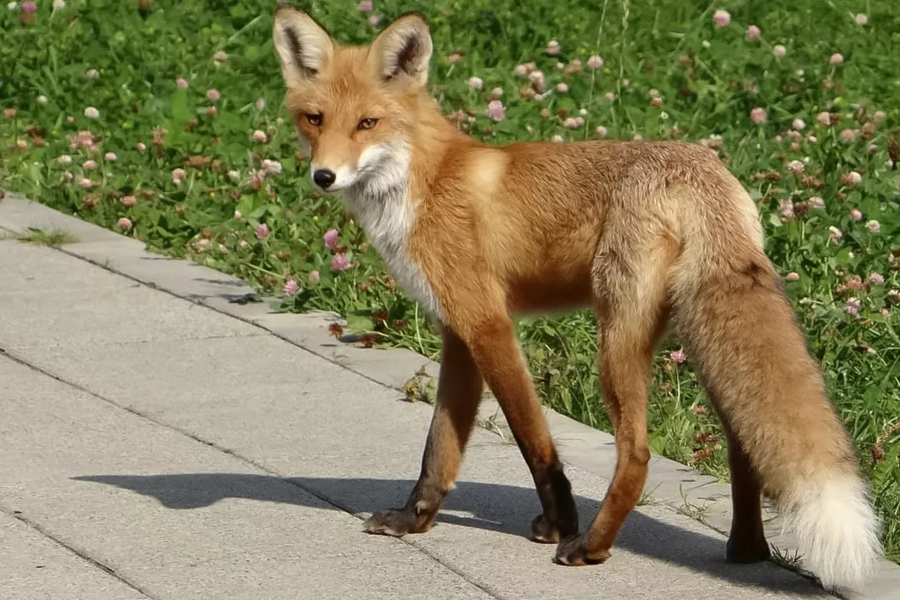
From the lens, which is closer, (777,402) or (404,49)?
(777,402)

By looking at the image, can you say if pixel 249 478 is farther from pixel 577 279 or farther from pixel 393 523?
pixel 577 279

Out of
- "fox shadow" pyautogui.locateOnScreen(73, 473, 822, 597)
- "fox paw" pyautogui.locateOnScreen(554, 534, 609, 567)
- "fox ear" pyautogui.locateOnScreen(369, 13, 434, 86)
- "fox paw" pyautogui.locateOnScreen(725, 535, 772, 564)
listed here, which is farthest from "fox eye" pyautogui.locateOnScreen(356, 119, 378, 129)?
"fox paw" pyautogui.locateOnScreen(725, 535, 772, 564)

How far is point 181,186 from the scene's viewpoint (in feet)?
29.1

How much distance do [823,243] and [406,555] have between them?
3042 millimetres

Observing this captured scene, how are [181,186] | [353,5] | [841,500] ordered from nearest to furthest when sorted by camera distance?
[841,500]
[181,186]
[353,5]

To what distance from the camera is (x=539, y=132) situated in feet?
29.7

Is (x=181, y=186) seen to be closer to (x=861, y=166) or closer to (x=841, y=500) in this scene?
(x=861, y=166)

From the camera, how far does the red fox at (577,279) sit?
404cm

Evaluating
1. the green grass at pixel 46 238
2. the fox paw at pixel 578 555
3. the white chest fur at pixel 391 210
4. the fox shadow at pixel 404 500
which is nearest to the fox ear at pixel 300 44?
the white chest fur at pixel 391 210

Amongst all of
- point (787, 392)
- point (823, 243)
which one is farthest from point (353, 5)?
point (787, 392)

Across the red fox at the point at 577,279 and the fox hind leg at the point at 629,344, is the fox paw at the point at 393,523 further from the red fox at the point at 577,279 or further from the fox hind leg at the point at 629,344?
the fox hind leg at the point at 629,344

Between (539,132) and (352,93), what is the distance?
14.2 feet

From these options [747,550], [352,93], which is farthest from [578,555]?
[352,93]

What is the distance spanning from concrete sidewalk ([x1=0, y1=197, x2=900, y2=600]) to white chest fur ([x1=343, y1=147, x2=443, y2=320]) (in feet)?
2.57
